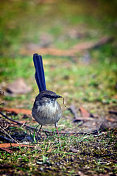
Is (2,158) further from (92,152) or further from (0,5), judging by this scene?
(0,5)

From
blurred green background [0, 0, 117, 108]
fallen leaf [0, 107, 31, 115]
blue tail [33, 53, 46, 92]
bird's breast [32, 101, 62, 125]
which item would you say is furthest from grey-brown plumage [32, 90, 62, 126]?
fallen leaf [0, 107, 31, 115]

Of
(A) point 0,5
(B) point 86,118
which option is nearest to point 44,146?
(B) point 86,118

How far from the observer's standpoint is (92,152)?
314 cm

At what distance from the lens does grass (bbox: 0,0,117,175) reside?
2893mm

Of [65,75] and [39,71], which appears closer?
[39,71]

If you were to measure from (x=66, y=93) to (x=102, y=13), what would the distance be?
6551 millimetres

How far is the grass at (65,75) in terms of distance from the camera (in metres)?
2.89

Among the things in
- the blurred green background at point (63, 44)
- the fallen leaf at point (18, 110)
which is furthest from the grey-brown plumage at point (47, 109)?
the fallen leaf at point (18, 110)

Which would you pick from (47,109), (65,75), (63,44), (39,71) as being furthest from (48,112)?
(63,44)

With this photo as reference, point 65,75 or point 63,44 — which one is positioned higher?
point 63,44

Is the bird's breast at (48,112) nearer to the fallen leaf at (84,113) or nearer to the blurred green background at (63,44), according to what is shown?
the blurred green background at (63,44)

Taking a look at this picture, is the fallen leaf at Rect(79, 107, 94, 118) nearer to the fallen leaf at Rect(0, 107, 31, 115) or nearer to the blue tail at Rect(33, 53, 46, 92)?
the fallen leaf at Rect(0, 107, 31, 115)

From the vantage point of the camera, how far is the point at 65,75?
657 centimetres

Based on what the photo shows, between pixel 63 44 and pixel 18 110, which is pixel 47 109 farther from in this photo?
pixel 63 44
